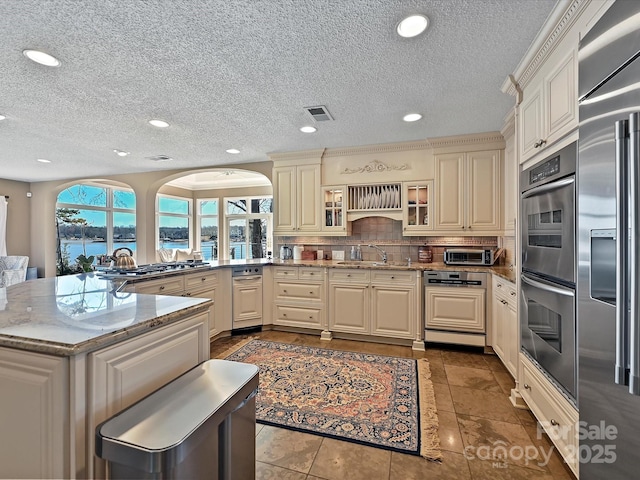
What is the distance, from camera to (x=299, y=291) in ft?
12.3

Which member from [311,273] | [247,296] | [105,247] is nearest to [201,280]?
[247,296]

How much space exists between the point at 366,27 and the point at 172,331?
1894 millimetres

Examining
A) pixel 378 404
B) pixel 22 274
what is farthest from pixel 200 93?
pixel 22 274

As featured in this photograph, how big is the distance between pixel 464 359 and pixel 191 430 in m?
2.89

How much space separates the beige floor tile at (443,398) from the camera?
2092 millimetres

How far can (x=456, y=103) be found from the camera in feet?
8.54

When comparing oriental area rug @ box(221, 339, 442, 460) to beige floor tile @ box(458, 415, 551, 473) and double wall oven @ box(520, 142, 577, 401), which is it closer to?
beige floor tile @ box(458, 415, 551, 473)

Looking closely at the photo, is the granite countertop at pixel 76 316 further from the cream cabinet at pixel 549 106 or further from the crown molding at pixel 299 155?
the crown molding at pixel 299 155

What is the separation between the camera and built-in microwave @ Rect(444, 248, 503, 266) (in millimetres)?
3316

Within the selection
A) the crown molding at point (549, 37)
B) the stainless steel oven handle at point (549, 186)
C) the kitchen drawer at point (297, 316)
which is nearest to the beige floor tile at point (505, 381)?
the stainless steel oven handle at point (549, 186)

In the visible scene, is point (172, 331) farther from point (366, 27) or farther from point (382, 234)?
point (382, 234)

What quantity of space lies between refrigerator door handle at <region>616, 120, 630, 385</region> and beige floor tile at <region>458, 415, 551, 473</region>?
1011 mm

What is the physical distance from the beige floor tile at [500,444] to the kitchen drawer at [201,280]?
283cm

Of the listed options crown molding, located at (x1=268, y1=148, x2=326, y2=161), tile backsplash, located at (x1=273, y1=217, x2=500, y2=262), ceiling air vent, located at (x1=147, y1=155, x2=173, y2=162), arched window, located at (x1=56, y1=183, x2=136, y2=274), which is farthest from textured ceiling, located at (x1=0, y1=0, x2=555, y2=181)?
arched window, located at (x1=56, y1=183, x2=136, y2=274)
